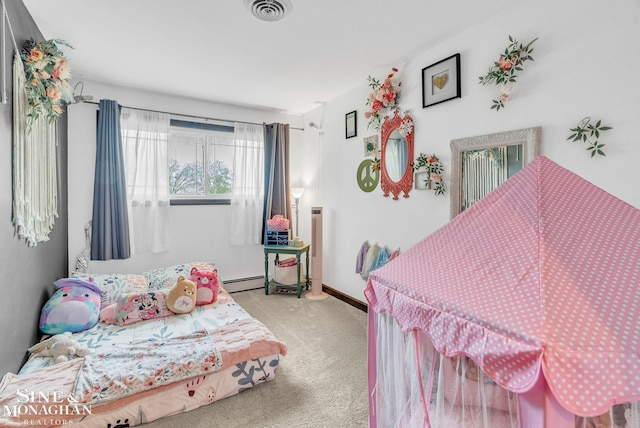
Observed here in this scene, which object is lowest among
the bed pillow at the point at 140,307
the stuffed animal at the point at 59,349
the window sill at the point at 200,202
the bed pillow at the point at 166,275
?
the stuffed animal at the point at 59,349

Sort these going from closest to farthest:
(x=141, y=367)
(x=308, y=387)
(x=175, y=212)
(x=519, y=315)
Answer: (x=519, y=315) < (x=141, y=367) < (x=308, y=387) < (x=175, y=212)

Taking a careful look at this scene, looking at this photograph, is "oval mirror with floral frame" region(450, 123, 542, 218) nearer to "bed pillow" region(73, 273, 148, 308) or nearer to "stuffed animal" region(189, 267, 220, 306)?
"stuffed animal" region(189, 267, 220, 306)

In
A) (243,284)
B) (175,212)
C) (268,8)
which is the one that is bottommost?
(243,284)

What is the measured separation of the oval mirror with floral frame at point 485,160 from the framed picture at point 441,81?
15.8 inches

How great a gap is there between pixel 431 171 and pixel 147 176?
308 cm

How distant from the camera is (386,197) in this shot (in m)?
3.11

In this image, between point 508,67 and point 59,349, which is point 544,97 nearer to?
point 508,67

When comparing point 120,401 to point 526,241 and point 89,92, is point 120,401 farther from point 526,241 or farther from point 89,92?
point 89,92

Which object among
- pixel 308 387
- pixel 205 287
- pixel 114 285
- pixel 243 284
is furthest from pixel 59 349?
pixel 243 284

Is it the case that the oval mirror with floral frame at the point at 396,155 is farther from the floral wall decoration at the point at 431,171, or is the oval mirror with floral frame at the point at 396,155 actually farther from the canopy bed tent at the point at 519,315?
the canopy bed tent at the point at 519,315

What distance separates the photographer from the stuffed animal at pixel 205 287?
289 centimetres

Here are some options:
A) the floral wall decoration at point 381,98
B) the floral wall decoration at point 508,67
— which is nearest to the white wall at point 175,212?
the floral wall decoration at point 381,98

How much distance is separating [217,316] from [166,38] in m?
2.28

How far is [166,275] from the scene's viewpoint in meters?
3.27
